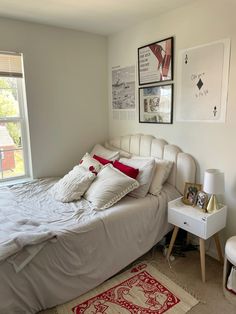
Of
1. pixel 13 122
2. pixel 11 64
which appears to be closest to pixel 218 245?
pixel 13 122

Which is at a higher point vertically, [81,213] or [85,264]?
[81,213]

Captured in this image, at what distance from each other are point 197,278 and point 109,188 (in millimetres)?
1069

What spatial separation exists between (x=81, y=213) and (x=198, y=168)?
1196 mm

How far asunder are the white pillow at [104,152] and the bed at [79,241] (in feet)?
1.35

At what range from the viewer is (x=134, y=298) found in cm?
176

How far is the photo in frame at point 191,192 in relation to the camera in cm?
212

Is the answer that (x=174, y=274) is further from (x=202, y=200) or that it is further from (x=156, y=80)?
(x=156, y=80)

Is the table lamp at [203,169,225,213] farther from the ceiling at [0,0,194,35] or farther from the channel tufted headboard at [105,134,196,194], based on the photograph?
the ceiling at [0,0,194,35]

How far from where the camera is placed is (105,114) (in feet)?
10.7

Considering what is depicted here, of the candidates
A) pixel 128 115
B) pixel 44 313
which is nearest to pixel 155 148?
pixel 128 115

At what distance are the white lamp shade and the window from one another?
2066 millimetres

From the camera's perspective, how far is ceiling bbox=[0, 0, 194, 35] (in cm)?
206

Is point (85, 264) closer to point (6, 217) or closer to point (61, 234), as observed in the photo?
point (61, 234)

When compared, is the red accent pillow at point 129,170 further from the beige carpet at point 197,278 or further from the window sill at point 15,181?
the window sill at point 15,181
